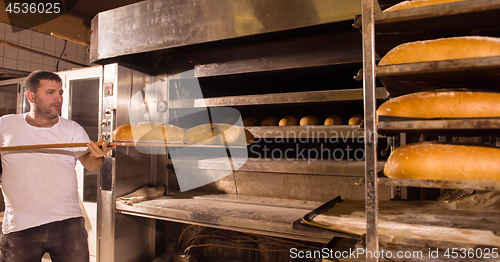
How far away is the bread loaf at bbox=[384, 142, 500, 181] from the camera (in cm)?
98

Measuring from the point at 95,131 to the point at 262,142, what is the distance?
6.26 ft

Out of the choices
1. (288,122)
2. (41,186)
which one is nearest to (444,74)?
(288,122)

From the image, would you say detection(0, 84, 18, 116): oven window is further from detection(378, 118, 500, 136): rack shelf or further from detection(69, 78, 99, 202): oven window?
detection(378, 118, 500, 136): rack shelf

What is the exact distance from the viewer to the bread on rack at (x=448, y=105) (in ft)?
3.22

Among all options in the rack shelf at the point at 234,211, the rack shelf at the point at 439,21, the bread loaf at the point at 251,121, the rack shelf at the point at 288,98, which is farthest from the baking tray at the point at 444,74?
the bread loaf at the point at 251,121

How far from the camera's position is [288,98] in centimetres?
200

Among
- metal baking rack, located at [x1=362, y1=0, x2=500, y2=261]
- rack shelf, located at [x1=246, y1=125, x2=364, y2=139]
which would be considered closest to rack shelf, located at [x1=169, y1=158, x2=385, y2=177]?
rack shelf, located at [x1=246, y1=125, x2=364, y2=139]

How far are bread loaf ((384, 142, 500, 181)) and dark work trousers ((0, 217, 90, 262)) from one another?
6.02 ft

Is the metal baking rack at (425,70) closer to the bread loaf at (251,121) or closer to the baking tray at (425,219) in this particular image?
the baking tray at (425,219)

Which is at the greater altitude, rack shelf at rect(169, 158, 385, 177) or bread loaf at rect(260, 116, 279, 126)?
bread loaf at rect(260, 116, 279, 126)

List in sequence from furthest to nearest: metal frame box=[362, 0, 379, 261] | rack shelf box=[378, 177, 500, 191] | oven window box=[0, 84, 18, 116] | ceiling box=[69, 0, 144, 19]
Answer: oven window box=[0, 84, 18, 116] → ceiling box=[69, 0, 144, 19] → metal frame box=[362, 0, 379, 261] → rack shelf box=[378, 177, 500, 191]

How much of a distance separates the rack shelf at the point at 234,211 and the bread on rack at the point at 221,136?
1.62ft

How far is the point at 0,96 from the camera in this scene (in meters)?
3.61

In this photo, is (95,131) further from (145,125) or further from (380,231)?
(380,231)
